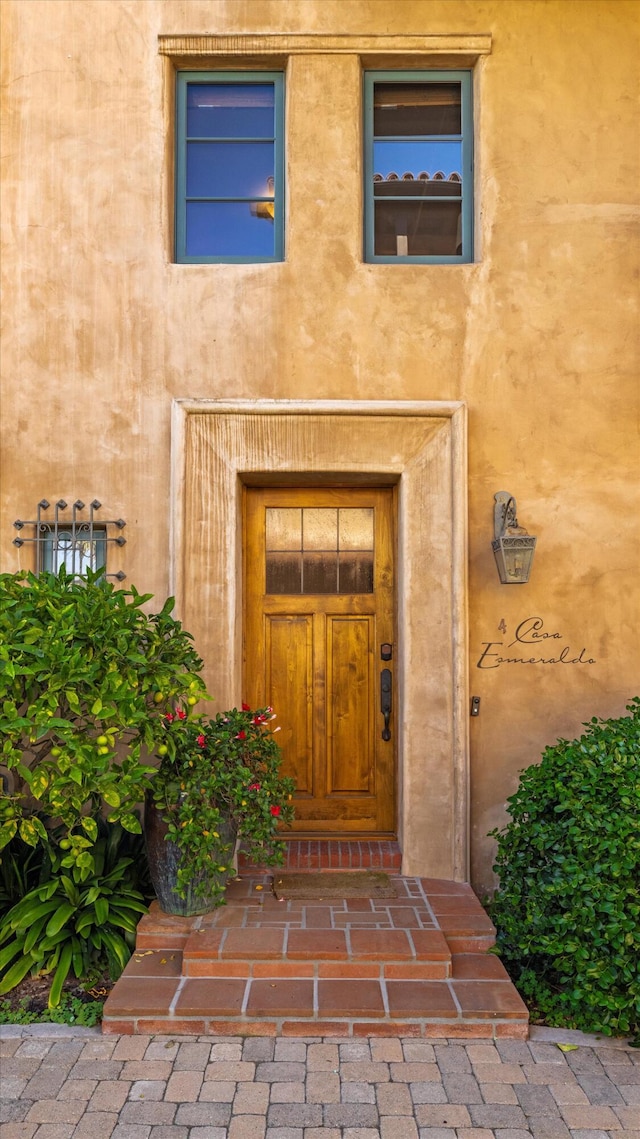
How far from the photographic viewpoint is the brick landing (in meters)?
3.31

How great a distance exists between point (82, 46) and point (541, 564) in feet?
13.9

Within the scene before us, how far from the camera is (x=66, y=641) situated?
11.9 feet

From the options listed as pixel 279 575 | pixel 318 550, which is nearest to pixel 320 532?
pixel 318 550

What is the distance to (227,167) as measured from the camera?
4.88 meters

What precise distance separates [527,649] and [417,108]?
3.50 m

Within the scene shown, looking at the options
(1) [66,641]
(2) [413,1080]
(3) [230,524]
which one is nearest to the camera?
(2) [413,1080]

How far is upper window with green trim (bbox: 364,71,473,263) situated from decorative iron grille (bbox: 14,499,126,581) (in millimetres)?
2427

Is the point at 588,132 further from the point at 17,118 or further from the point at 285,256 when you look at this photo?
the point at 17,118

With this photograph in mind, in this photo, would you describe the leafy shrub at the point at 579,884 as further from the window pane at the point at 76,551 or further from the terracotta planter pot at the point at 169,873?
the window pane at the point at 76,551

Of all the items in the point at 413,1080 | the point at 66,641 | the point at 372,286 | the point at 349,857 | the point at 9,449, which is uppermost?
the point at 372,286

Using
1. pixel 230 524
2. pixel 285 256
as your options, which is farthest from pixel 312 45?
pixel 230 524

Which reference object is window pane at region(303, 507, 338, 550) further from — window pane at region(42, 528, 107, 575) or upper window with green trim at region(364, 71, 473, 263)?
upper window with green trim at region(364, 71, 473, 263)

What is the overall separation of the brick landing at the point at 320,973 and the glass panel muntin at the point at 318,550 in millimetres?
1865

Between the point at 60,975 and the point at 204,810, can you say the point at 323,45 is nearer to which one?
the point at 204,810
